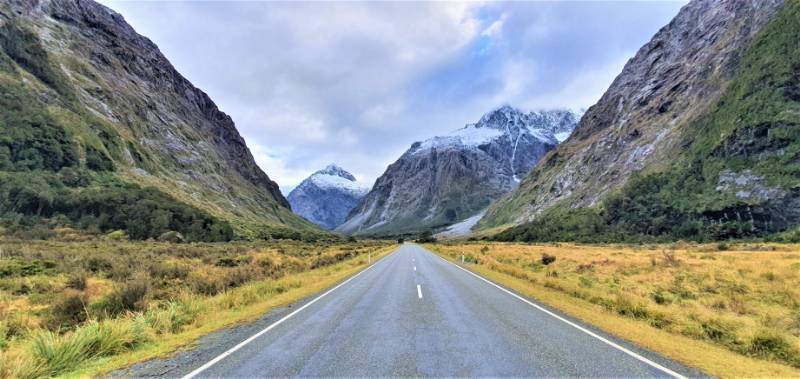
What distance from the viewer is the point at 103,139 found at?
316 feet

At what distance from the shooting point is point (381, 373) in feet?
19.9

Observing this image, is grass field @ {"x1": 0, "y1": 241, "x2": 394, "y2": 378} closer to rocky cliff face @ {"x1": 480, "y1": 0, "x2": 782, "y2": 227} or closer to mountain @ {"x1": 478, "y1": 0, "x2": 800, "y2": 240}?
mountain @ {"x1": 478, "y1": 0, "x2": 800, "y2": 240}

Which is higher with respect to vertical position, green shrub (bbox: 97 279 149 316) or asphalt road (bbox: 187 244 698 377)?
green shrub (bbox: 97 279 149 316)

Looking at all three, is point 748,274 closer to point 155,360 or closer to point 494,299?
point 494,299

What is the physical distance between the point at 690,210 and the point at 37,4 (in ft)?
647

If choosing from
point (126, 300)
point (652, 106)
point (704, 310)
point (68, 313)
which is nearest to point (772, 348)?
point (704, 310)

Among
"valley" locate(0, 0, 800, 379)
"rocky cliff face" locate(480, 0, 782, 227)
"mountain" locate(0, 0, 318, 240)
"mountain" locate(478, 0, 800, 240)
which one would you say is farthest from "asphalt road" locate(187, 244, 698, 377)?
"rocky cliff face" locate(480, 0, 782, 227)

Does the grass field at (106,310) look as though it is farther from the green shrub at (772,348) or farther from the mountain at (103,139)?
the mountain at (103,139)

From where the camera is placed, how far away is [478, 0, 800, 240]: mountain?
76875mm

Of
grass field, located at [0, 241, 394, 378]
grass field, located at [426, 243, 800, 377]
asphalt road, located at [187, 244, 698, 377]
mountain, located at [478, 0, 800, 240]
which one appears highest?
mountain, located at [478, 0, 800, 240]

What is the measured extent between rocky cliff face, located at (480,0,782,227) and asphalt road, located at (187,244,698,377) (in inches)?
4714

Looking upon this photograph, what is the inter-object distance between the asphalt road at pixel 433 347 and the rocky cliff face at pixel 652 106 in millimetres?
119748

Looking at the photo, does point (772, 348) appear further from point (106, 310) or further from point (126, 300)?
point (126, 300)

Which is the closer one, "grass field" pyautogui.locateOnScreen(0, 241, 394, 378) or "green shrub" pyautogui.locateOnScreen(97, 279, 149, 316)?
"grass field" pyautogui.locateOnScreen(0, 241, 394, 378)
